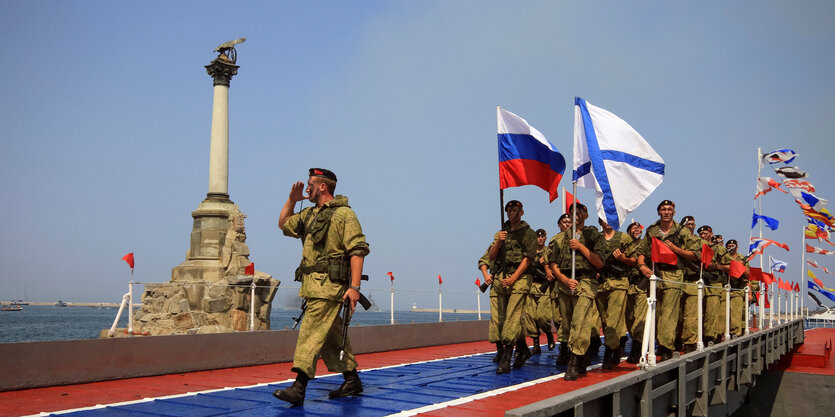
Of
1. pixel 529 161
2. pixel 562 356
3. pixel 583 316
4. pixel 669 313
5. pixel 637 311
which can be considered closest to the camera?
pixel 583 316

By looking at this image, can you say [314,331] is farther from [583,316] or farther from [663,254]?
[663,254]

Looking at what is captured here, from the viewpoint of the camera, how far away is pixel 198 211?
97.2 feet

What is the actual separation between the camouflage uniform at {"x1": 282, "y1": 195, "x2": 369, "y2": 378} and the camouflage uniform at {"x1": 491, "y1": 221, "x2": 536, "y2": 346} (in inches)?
117

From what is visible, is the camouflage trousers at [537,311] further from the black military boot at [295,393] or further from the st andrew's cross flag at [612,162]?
the black military boot at [295,393]

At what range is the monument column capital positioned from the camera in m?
30.9

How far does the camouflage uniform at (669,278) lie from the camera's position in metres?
10.8

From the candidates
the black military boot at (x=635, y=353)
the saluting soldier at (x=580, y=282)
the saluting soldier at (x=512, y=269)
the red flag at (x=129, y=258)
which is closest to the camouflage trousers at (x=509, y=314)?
the saluting soldier at (x=512, y=269)

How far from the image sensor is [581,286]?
897 centimetres

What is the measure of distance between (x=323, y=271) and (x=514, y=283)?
346cm

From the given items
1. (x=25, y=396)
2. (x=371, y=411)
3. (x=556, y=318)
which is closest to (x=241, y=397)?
(x=371, y=411)

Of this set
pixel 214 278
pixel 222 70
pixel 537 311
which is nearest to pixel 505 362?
pixel 537 311

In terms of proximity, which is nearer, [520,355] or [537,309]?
[520,355]

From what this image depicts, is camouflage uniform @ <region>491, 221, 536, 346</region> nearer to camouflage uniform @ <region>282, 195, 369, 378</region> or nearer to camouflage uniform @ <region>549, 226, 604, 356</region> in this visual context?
camouflage uniform @ <region>549, 226, 604, 356</region>

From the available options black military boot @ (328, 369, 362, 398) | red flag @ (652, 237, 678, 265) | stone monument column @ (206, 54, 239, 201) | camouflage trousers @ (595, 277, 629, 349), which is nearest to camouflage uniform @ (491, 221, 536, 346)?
camouflage trousers @ (595, 277, 629, 349)
